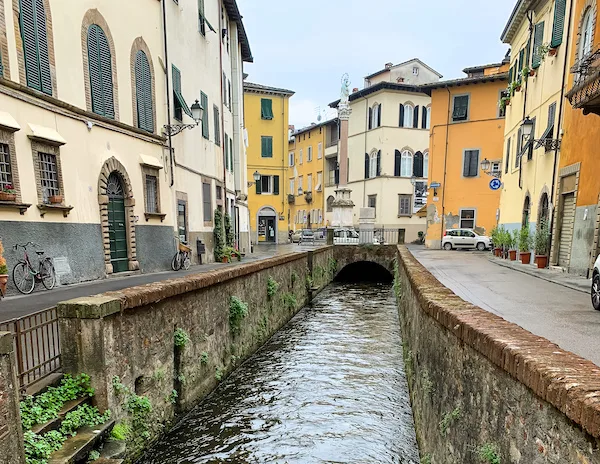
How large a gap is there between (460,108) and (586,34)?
48.4 feet

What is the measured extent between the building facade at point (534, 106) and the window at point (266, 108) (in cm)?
1905

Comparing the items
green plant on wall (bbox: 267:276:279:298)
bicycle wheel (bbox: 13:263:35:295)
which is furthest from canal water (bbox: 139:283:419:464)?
bicycle wheel (bbox: 13:263:35:295)

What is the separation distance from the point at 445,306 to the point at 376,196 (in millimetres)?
30289

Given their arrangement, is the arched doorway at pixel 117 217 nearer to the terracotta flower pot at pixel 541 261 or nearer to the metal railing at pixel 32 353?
the metal railing at pixel 32 353

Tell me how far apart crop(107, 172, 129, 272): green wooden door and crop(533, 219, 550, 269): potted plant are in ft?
43.3

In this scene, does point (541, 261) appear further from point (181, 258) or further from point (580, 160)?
point (181, 258)

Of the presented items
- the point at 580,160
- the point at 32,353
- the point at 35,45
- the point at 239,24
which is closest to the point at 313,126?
the point at 239,24

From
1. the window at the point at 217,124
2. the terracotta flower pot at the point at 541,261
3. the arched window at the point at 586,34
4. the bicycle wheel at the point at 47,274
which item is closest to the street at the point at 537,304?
the terracotta flower pot at the point at 541,261

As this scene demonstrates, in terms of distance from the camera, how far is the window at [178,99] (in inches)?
507

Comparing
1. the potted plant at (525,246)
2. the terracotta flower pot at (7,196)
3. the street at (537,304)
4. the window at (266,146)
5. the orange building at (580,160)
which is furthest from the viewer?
→ the window at (266,146)

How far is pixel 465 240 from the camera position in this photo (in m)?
23.6

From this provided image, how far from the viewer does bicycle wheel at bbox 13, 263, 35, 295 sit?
7142mm

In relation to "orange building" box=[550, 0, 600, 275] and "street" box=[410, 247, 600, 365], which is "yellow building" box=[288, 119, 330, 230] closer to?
"orange building" box=[550, 0, 600, 275]

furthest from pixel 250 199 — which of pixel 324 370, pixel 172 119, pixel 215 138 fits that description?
pixel 324 370
